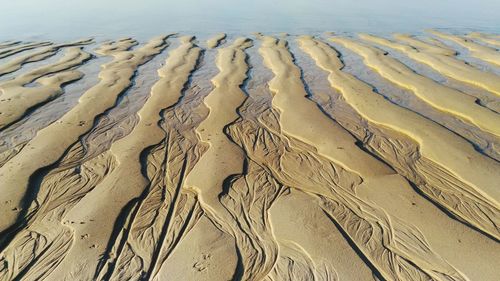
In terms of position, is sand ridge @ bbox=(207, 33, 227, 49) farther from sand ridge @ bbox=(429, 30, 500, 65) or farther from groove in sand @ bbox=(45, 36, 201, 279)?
sand ridge @ bbox=(429, 30, 500, 65)

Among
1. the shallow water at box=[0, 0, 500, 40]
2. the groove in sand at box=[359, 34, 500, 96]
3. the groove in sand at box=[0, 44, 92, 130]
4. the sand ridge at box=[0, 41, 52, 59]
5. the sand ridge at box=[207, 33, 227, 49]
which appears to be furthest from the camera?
the shallow water at box=[0, 0, 500, 40]

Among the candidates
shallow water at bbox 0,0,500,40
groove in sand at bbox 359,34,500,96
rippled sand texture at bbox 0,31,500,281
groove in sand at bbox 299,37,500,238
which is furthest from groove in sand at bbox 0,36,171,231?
groove in sand at bbox 359,34,500,96

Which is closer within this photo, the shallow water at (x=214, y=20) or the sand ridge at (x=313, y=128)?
the sand ridge at (x=313, y=128)

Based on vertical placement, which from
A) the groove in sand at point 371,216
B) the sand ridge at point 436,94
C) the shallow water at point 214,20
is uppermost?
the groove in sand at point 371,216

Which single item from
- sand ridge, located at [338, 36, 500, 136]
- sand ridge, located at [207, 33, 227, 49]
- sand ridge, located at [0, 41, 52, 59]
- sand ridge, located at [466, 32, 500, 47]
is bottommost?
sand ridge, located at [466, 32, 500, 47]

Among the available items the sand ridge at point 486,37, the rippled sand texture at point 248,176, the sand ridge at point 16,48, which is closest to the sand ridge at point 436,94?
the rippled sand texture at point 248,176

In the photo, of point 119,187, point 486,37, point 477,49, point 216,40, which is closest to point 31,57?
point 216,40

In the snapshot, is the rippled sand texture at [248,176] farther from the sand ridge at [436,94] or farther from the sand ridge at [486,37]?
the sand ridge at [486,37]

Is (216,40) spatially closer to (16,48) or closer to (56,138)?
(16,48)

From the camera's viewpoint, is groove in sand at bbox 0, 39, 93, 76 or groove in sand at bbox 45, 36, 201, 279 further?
groove in sand at bbox 0, 39, 93, 76

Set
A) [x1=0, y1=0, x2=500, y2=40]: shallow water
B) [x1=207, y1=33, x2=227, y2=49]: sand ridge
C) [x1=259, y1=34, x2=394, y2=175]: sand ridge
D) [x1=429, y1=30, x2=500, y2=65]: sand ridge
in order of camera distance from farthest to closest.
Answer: [x1=0, y1=0, x2=500, y2=40]: shallow water, [x1=207, y1=33, x2=227, y2=49]: sand ridge, [x1=429, y1=30, x2=500, y2=65]: sand ridge, [x1=259, y1=34, x2=394, y2=175]: sand ridge
